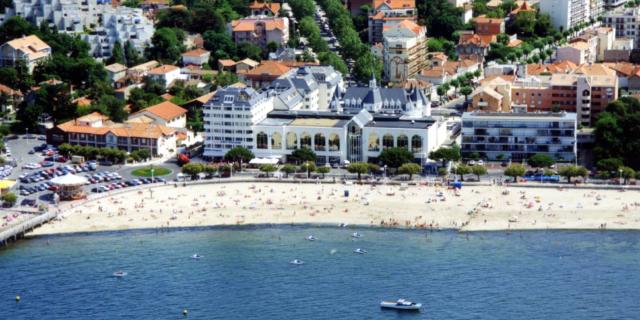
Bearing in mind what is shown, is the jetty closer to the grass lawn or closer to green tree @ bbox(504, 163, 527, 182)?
the grass lawn

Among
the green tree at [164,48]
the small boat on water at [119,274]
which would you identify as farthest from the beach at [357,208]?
the green tree at [164,48]

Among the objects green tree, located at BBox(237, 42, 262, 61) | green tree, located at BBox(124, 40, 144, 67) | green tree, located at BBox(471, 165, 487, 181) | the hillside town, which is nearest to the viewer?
green tree, located at BBox(471, 165, 487, 181)

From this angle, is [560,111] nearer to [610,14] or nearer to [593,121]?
[593,121]

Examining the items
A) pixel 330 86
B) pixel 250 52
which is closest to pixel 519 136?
pixel 330 86

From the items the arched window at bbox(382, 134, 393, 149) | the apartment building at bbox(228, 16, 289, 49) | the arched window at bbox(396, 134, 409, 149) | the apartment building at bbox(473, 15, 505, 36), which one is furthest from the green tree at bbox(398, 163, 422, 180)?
the apartment building at bbox(473, 15, 505, 36)

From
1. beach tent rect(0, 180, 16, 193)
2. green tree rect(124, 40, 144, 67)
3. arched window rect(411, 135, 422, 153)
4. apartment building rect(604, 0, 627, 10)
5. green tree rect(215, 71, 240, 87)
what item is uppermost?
apartment building rect(604, 0, 627, 10)

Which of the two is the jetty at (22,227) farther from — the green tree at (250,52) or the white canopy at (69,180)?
the green tree at (250,52)
